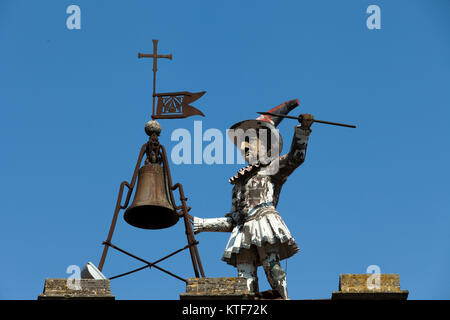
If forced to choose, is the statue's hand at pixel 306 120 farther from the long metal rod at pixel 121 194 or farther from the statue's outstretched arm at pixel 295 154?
the long metal rod at pixel 121 194

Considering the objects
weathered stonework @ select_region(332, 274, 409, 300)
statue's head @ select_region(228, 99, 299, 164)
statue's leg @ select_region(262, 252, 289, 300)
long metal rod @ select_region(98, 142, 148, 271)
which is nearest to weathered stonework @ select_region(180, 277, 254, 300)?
weathered stonework @ select_region(332, 274, 409, 300)

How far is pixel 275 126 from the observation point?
683 inches

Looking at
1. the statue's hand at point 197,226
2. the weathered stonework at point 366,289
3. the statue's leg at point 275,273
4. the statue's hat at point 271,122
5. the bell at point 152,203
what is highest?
the statue's hat at point 271,122

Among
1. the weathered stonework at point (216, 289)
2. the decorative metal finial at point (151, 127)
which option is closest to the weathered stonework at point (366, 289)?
the weathered stonework at point (216, 289)

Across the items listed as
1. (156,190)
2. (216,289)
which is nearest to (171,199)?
(156,190)

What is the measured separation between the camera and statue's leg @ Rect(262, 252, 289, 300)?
16.0m

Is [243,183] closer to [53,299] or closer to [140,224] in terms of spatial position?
[140,224]

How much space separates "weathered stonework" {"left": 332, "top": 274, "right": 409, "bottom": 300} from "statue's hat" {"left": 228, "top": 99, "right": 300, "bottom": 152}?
10.6 ft

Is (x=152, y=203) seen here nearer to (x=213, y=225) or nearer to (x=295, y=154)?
(x=213, y=225)

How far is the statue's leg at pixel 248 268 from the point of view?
53.5 feet

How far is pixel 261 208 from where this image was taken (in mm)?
16594

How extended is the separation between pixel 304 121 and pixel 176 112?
8.39 ft
